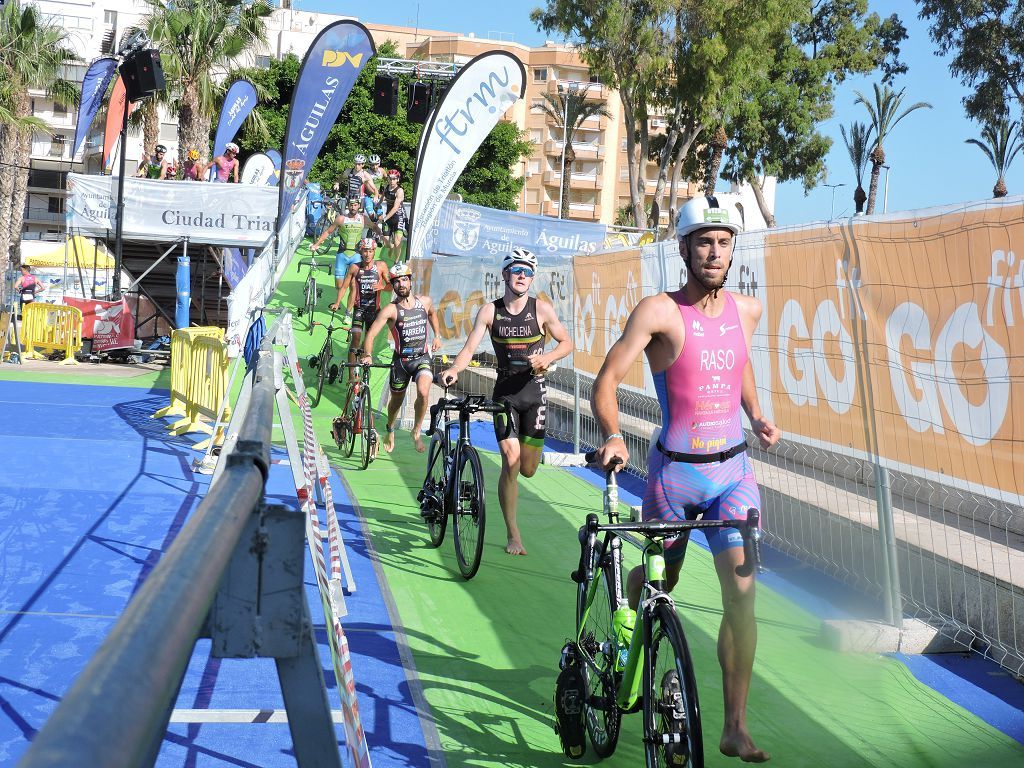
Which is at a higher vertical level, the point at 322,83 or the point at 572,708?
the point at 322,83

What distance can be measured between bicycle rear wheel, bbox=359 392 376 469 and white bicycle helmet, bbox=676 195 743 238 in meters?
7.48

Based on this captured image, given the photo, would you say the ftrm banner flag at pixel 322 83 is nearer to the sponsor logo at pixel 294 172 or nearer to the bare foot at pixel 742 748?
the sponsor logo at pixel 294 172

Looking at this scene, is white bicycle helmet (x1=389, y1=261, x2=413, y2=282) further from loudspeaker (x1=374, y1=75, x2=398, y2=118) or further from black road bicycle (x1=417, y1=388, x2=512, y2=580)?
loudspeaker (x1=374, y1=75, x2=398, y2=118)

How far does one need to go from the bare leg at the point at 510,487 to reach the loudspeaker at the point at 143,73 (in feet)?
53.1

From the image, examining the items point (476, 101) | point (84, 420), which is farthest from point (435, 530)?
point (476, 101)

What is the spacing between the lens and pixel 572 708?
14.1 ft

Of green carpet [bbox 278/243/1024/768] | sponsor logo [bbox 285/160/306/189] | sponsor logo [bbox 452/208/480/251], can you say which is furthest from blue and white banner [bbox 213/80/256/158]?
green carpet [bbox 278/243/1024/768]

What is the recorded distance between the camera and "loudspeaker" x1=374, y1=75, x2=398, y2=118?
97.4 ft

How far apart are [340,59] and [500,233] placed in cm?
726

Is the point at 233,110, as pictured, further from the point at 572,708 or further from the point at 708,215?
the point at 572,708

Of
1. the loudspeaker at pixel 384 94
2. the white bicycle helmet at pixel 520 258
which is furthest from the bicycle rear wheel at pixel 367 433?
the loudspeaker at pixel 384 94

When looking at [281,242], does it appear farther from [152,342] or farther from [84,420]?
[84,420]

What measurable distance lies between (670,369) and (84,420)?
11.4 m

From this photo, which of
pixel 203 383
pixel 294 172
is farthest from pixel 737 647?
pixel 294 172
